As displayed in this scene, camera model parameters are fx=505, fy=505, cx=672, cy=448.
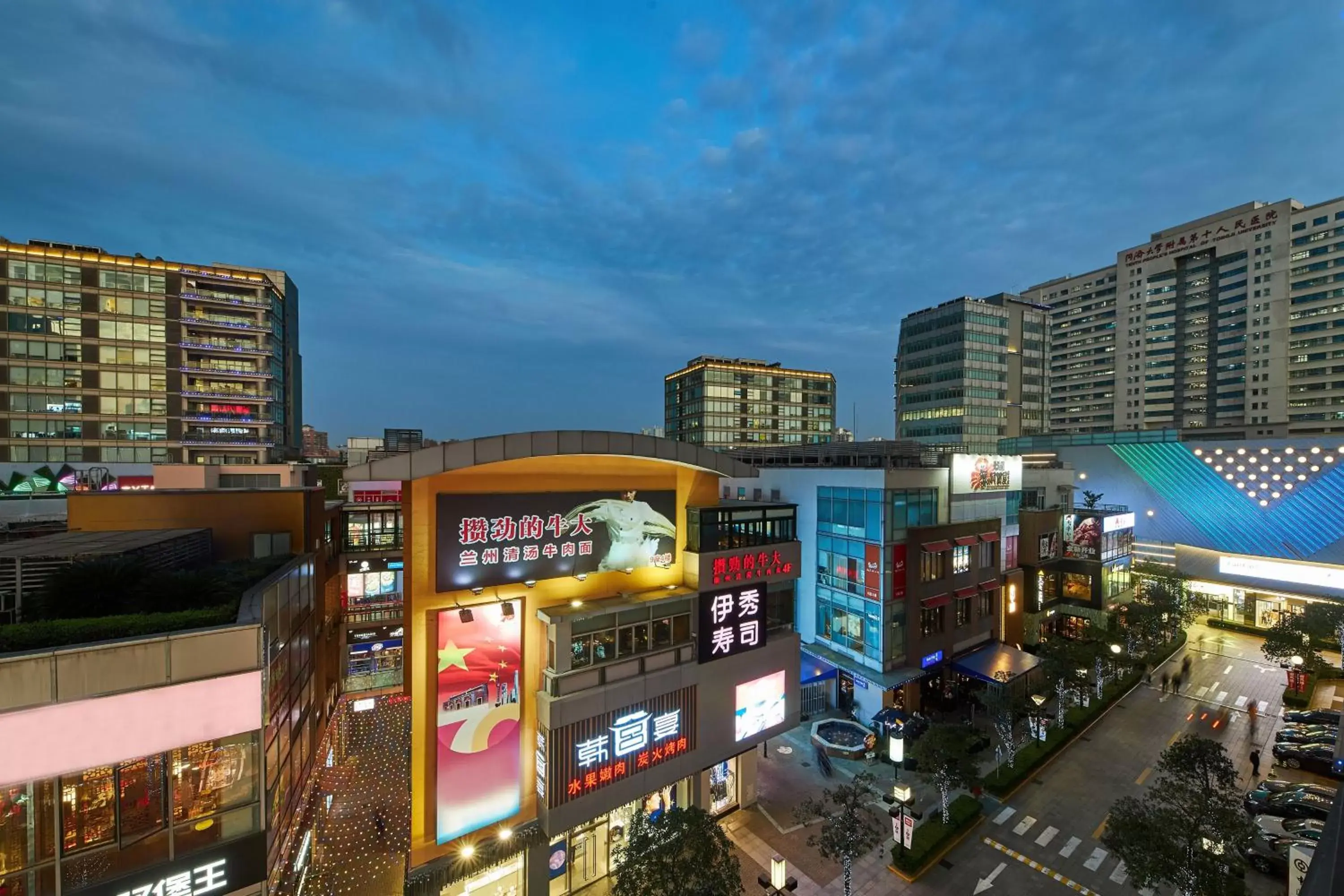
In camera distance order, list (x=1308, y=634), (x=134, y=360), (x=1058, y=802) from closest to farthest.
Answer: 1. (x=1058, y=802)
2. (x=1308, y=634)
3. (x=134, y=360)

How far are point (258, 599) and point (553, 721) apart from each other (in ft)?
29.2

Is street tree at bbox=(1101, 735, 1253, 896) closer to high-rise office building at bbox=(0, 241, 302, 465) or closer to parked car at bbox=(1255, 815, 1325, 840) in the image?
parked car at bbox=(1255, 815, 1325, 840)

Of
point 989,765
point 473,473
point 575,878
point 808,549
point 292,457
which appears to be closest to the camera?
point 473,473

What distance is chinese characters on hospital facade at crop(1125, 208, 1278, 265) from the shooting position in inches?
3538

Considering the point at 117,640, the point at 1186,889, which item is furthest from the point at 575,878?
the point at 1186,889

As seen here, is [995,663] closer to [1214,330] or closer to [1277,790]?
[1277,790]

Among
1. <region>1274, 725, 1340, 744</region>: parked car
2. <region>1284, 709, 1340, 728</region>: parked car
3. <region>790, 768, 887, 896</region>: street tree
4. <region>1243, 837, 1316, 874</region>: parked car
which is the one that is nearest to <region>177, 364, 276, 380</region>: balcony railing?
<region>790, 768, 887, 896</region>: street tree

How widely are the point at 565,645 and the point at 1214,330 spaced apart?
138m

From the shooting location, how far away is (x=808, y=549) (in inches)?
1409

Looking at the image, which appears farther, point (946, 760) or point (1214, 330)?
point (1214, 330)

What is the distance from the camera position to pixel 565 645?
16328 mm

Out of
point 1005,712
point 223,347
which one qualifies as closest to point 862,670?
point 1005,712

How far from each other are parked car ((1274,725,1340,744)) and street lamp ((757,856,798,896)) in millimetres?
30518

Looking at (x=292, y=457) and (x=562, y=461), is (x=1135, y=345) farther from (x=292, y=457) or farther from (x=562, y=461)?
(x=292, y=457)
